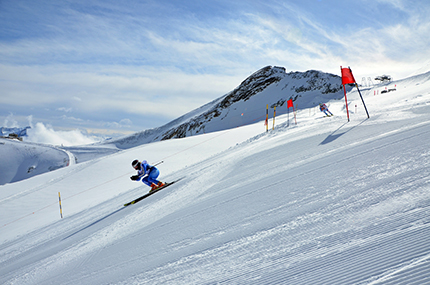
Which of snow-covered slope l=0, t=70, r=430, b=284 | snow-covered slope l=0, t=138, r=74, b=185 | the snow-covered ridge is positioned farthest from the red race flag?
the snow-covered ridge

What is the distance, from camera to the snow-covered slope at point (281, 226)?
2557 mm

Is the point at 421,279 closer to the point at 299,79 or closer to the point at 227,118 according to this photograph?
the point at 227,118

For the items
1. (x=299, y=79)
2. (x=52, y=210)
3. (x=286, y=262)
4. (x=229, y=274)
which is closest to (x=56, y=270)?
(x=229, y=274)

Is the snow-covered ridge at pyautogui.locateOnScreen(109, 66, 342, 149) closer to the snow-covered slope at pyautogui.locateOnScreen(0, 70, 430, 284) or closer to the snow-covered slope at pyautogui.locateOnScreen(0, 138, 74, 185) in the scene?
the snow-covered slope at pyautogui.locateOnScreen(0, 138, 74, 185)

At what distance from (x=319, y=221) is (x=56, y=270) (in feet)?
15.7

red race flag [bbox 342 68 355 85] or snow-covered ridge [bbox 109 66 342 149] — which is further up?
snow-covered ridge [bbox 109 66 342 149]

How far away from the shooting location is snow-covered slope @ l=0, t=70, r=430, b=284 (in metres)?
2.56

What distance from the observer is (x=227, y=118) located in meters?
69.8

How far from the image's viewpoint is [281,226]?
356 centimetres

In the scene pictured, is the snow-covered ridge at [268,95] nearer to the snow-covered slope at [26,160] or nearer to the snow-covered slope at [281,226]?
the snow-covered slope at [26,160]

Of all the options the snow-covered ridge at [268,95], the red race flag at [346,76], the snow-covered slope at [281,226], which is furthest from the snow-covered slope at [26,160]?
the red race flag at [346,76]

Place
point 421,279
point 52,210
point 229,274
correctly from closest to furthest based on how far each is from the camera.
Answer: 1. point 421,279
2. point 229,274
3. point 52,210

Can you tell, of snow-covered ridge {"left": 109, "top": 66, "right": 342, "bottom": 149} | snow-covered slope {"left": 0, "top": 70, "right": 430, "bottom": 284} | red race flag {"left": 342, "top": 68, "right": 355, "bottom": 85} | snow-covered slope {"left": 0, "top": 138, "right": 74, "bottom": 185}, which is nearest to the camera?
snow-covered slope {"left": 0, "top": 70, "right": 430, "bottom": 284}

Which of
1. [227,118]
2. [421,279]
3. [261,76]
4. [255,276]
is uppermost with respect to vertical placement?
[261,76]
